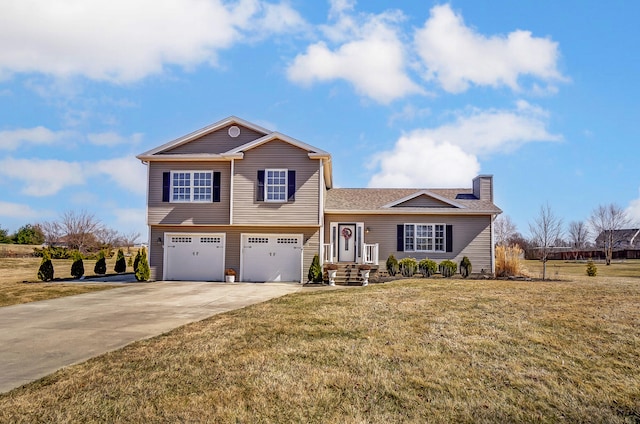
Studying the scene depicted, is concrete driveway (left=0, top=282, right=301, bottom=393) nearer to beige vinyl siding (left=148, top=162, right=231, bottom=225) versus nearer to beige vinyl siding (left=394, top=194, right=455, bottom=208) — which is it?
beige vinyl siding (left=148, top=162, right=231, bottom=225)

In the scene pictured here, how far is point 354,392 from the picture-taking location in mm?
5293

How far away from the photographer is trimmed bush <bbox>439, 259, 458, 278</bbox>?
66.2 ft

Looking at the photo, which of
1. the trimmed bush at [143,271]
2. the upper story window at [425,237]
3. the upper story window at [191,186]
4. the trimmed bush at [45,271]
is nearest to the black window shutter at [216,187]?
the upper story window at [191,186]

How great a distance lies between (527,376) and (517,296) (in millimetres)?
6932

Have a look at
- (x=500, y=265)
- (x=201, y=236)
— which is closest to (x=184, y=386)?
(x=201, y=236)

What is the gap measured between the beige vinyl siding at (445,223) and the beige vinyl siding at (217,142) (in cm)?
523

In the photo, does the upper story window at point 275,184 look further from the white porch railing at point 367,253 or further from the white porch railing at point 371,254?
the white porch railing at point 371,254

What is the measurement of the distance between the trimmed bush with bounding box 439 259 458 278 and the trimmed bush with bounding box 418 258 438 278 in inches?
16.1

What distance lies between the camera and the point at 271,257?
19.5 meters

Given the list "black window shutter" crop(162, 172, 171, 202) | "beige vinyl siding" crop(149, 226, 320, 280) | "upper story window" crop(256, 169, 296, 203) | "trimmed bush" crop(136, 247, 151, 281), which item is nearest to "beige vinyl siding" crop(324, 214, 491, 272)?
"beige vinyl siding" crop(149, 226, 320, 280)

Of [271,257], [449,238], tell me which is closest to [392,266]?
[449,238]

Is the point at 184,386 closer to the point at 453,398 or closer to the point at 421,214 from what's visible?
the point at 453,398

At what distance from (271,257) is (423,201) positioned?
770cm

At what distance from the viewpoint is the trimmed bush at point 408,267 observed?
1998 cm
